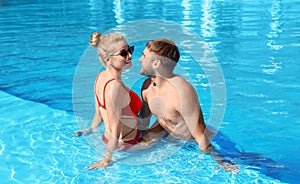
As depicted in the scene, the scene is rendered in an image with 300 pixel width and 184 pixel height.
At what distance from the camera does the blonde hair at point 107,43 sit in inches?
125

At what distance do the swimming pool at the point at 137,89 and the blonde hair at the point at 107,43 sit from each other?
39.3 inches

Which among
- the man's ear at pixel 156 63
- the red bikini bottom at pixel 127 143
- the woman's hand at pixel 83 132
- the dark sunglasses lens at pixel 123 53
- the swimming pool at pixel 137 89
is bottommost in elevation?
the swimming pool at pixel 137 89

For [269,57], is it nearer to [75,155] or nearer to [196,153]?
[196,153]

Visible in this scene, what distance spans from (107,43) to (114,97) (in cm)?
43

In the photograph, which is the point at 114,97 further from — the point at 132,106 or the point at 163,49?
the point at 163,49

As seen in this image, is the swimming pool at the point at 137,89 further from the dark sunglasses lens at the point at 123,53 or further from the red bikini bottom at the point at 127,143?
the dark sunglasses lens at the point at 123,53

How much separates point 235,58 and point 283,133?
308 centimetres

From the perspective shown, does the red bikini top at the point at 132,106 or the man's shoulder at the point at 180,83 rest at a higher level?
the man's shoulder at the point at 180,83

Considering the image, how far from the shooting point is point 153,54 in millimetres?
3205

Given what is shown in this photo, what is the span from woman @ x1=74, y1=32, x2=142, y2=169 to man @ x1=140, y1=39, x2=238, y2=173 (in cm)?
15

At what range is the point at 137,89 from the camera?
588cm

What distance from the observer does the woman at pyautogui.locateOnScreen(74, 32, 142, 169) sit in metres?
3.20

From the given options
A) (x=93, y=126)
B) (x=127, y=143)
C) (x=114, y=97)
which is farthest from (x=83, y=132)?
(x=114, y=97)

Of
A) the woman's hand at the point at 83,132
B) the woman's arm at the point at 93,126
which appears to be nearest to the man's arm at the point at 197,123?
the woman's arm at the point at 93,126
